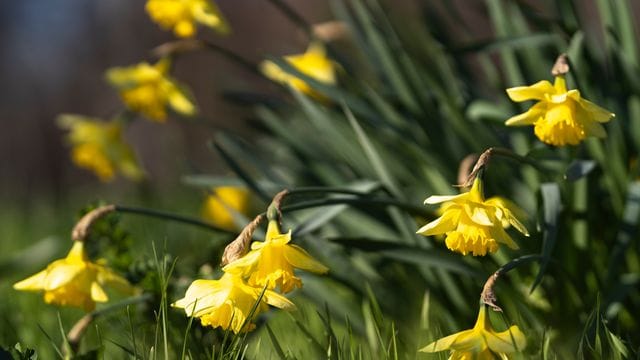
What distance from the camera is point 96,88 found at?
10.7m

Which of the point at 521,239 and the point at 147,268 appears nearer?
the point at 147,268

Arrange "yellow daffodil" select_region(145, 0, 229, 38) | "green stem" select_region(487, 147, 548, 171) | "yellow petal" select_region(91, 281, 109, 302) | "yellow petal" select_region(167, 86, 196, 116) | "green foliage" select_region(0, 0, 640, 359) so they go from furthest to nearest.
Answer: "yellow petal" select_region(167, 86, 196, 116) < "yellow daffodil" select_region(145, 0, 229, 38) < "green foliage" select_region(0, 0, 640, 359) < "yellow petal" select_region(91, 281, 109, 302) < "green stem" select_region(487, 147, 548, 171)

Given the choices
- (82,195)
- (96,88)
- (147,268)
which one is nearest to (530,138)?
(147,268)

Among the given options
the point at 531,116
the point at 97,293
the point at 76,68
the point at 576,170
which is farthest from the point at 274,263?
the point at 76,68

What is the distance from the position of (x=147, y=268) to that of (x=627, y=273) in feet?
3.14

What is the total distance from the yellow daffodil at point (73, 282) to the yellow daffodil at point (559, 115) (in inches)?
27.8

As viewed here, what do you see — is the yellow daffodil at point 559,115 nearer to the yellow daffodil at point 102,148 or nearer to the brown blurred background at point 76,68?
the yellow daffodil at point 102,148

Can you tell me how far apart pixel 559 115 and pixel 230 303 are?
1.90ft

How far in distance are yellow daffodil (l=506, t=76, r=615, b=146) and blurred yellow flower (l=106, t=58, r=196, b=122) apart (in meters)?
0.90

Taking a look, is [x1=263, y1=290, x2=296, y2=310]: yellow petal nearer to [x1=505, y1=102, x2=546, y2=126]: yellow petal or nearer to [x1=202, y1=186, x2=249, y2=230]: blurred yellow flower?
[x1=505, y1=102, x2=546, y2=126]: yellow petal

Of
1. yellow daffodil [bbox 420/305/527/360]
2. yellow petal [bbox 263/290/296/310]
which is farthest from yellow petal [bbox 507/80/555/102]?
yellow petal [bbox 263/290/296/310]

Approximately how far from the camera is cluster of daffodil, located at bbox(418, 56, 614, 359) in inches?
52.0

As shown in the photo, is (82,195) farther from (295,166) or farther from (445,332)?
(445,332)

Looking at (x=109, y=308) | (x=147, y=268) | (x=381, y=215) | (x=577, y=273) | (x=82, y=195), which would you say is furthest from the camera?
(x=82, y=195)
